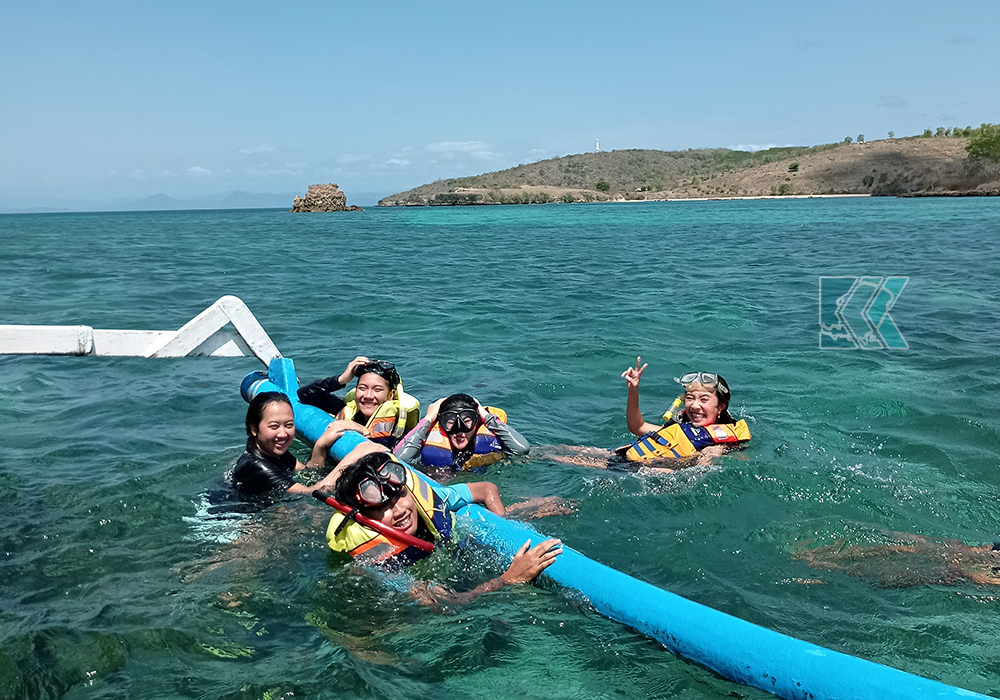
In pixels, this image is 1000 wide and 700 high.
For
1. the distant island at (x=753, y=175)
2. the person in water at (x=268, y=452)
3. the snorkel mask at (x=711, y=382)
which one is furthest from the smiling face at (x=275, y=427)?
the distant island at (x=753, y=175)

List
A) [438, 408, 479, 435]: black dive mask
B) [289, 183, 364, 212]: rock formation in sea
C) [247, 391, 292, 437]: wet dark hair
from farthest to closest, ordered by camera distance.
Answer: [289, 183, 364, 212]: rock formation in sea < [438, 408, 479, 435]: black dive mask < [247, 391, 292, 437]: wet dark hair

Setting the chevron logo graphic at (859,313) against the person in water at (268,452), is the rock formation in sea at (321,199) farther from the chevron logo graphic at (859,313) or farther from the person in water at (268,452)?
the person in water at (268,452)

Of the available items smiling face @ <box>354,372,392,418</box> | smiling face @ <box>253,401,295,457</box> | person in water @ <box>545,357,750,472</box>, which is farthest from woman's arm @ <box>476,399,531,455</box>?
smiling face @ <box>253,401,295,457</box>

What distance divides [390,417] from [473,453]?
36.7 inches

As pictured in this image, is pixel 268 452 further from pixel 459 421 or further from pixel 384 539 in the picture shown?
pixel 459 421

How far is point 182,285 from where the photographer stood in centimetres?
1964

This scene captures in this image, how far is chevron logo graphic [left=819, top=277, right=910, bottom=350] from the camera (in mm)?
11844

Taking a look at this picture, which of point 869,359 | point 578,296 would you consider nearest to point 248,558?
point 869,359

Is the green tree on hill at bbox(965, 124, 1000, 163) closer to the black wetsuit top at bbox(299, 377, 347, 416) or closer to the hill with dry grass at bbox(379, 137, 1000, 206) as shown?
the hill with dry grass at bbox(379, 137, 1000, 206)

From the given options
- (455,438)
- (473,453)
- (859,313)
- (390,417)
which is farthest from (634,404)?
(859,313)

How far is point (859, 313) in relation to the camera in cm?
1521

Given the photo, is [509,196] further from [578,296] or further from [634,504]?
[634,504]

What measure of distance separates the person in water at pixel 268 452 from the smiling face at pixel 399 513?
2.77 ft

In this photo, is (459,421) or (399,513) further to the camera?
(459,421)
